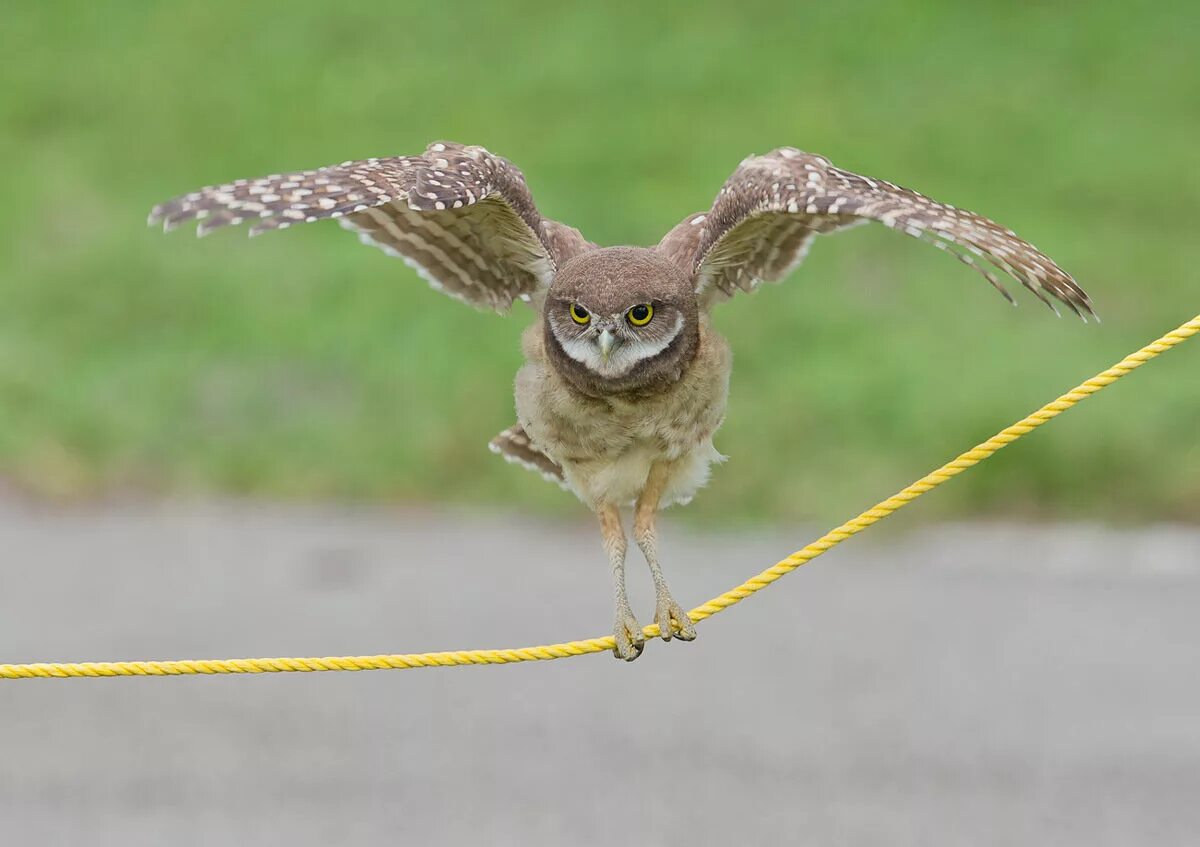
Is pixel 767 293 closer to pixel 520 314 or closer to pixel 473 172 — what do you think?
pixel 520 314

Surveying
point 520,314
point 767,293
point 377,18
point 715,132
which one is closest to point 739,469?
point 767,293

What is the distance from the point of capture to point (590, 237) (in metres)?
13.1

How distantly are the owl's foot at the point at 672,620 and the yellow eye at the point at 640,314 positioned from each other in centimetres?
95

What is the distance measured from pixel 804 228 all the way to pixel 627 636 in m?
1.46

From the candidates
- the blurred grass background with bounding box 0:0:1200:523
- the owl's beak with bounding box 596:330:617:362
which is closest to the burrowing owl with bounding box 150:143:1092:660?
the owl's beak with bounding box 596:330:617:362

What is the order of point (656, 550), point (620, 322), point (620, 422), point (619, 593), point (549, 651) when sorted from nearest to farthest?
point (549, 651), point (620, 322), point (620, 422), point (619, 593), point (656, 550)

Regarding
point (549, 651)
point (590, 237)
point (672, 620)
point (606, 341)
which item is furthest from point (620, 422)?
point (590, 237)

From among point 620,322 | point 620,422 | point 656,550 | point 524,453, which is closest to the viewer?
point 620,322

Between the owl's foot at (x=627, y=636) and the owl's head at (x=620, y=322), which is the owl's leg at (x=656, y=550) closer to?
A: the owl's foot at (x=627, y=636)

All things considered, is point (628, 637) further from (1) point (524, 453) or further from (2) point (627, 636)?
(1) point (524, 453)

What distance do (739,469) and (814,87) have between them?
4.97 m

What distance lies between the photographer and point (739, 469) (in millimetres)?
12000

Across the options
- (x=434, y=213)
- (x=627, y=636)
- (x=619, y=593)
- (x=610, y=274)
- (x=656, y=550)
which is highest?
(x=434, y=213)

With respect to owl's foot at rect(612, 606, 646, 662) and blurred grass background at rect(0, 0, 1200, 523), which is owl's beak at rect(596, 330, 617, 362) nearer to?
owl's foot at rect(612, 606, 646, 662)
